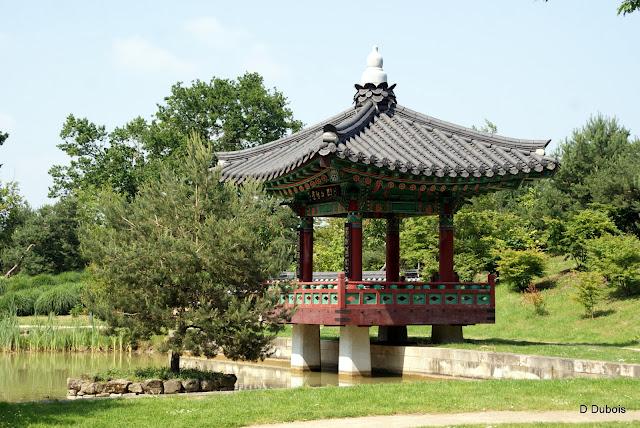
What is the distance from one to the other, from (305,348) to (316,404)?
36.7ft

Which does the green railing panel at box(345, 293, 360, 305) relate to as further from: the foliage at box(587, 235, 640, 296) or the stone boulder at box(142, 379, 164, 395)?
the foliage at box(587, 235, 640, 296)

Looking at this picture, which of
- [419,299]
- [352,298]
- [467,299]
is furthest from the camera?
[467,299]

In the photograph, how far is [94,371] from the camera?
2481 centimetres

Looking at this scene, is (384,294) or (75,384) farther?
(384,294)

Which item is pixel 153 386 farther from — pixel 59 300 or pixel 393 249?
pixel 59 300

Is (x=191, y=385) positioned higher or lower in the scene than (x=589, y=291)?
lower

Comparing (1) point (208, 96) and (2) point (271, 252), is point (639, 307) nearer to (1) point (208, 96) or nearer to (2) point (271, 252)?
(2) point (271, 252)

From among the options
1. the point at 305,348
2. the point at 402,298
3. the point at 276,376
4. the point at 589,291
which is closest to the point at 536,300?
the point at 589,291

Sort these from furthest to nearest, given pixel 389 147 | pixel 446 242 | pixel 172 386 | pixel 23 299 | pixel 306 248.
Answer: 1. pixel 23 299
2. pixel 306 248
3. pixel 446 242
4. pixel 389 147
5. pixel 172 386

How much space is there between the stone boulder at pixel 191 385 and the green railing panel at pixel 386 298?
5.54 metres

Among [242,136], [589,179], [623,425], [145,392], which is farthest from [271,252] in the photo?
[242,136]

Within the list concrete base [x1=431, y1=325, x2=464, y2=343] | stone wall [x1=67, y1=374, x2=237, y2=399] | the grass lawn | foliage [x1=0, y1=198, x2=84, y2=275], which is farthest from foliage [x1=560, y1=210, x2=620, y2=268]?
foliage [x1=0, y1=198, x2=84, y2=275]

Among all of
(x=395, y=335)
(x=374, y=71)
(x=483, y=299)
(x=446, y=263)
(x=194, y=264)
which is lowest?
(x=395, y=335)

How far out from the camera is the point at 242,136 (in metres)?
59.7
